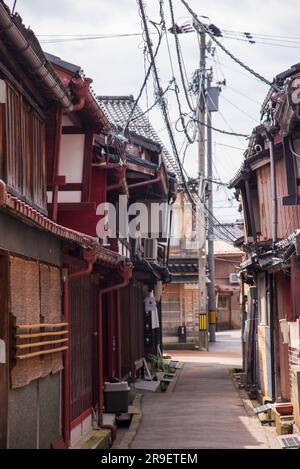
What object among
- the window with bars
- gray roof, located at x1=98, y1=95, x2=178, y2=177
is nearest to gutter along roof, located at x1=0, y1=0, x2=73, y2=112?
gray roof, located at x1=98, y1=95, x2=178, y2=177

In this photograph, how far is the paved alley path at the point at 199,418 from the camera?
659 inches

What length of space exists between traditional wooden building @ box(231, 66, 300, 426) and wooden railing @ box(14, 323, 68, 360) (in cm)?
467

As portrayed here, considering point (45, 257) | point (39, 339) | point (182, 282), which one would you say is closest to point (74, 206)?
point (45, 257)

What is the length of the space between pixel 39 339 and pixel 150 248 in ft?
65.5

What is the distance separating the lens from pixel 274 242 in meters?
20.8

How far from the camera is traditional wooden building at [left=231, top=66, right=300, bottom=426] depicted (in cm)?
1653

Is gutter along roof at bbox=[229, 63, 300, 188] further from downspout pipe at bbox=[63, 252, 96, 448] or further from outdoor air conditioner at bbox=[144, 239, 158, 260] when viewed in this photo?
outdoor air conditioner at bbox=[144, 239, 158, 260]

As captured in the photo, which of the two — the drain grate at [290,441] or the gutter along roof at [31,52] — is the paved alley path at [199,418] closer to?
the drain grate at [290,441]

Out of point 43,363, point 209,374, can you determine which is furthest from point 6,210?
point 209,374

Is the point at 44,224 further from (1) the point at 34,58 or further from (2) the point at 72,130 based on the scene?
(2) the point at 72,130

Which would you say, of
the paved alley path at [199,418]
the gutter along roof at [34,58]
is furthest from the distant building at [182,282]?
the gutter along roof at [34,58]

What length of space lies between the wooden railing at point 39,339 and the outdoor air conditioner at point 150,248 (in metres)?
17.5

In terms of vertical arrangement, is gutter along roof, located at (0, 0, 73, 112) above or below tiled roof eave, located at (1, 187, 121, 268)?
above
